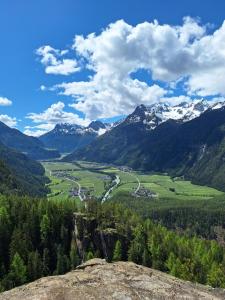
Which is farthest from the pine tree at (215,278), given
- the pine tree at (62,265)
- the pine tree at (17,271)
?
the pine tree at (17,271)

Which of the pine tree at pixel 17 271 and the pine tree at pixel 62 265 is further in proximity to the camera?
the pine tree at pixel 62 265

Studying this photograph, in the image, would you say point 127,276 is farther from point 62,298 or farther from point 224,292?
point 224,292

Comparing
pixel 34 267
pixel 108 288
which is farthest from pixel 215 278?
pixel 108 288

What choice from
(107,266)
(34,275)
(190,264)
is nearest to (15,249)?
(34,275)

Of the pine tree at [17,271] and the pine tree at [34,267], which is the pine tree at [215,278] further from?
the pine tree at [17,271]

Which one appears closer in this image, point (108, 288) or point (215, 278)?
point (108, 288)

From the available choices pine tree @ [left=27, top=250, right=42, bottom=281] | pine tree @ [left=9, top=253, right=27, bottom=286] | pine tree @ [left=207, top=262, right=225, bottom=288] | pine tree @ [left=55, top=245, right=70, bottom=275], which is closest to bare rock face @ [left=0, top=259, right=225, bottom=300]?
pine tree @ [left=207, top=262, right=225, bottom=288]

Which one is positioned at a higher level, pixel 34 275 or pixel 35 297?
pixel 35 297

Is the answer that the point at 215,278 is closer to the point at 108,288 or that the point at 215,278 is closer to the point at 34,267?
the point at 34,267

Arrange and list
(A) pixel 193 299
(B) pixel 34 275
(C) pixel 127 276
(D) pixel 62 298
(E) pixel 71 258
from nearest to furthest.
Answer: (D) pixel 62 298
(A) pixel 193 299
(C) pixel 127 276
(B) pixel 34 275
(E) pixel 71 258
